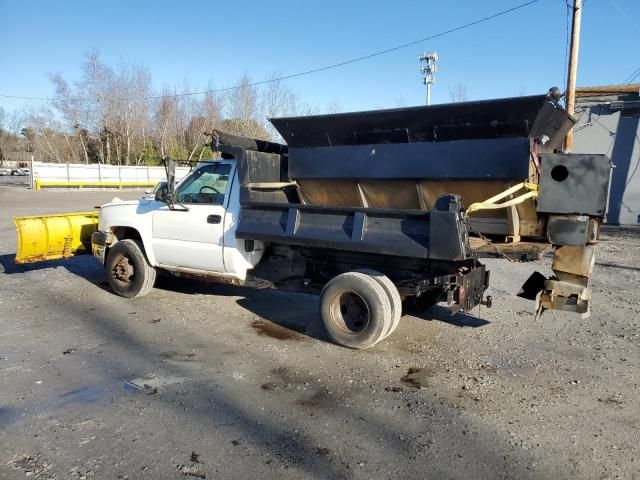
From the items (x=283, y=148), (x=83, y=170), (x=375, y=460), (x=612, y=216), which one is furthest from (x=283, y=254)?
(x=83, y=170)

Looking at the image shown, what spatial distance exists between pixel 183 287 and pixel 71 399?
4.12 metres

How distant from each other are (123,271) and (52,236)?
5.14 ft

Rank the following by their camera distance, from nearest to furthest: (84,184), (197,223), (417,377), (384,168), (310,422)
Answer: (310,422), (417,377), (384,168), (197,223), (84,184)

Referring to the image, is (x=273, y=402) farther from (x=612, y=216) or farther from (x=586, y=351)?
(x=612, y=216)

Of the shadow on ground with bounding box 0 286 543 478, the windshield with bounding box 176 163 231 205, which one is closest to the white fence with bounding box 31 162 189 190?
the windshield with bounding box 176 163 231 205

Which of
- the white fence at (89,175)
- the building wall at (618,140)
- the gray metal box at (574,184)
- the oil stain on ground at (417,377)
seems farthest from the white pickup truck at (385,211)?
the white fence at (89,175)

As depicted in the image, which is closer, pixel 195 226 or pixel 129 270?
pixel 195 226

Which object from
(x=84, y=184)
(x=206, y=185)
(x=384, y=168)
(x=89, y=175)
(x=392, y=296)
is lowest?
(x=392, y=296)

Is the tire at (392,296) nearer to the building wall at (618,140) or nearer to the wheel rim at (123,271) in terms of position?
the wheel rim at (123,271)

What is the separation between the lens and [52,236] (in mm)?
8031

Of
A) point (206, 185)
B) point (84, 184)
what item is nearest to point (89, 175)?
point (84, 184)

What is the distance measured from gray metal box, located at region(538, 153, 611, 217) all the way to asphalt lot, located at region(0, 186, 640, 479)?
157 cm

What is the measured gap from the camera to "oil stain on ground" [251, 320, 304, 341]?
5891mm

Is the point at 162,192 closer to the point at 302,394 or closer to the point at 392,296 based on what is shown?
the point at 392,296
